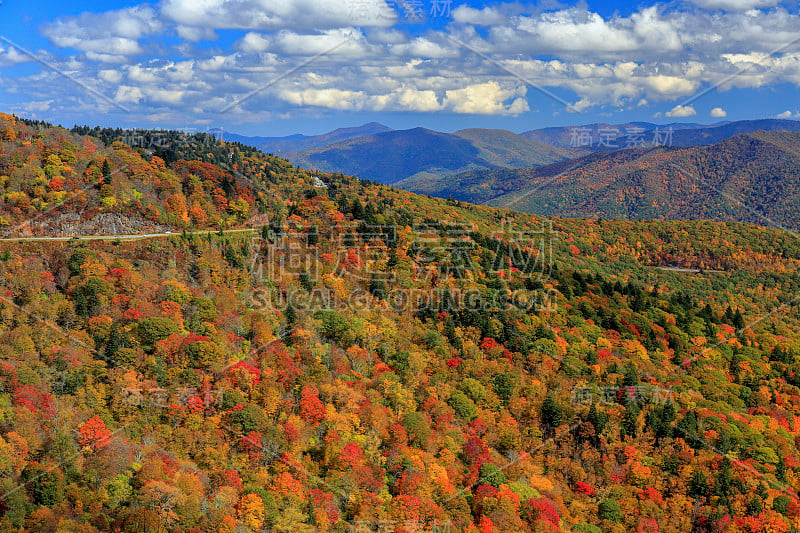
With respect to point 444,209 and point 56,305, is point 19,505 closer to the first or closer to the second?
point 56,305

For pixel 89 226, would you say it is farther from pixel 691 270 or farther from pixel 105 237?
pixel 691 270

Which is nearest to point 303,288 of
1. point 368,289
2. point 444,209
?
point 368,289

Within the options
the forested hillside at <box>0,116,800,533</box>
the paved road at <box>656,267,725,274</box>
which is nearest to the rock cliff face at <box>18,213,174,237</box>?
the forested hillside at <box>0,116,800,533</box>

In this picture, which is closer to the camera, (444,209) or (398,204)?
(398,204)

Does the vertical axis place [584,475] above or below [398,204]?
below

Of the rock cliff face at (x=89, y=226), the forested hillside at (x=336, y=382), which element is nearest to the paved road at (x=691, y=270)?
the forested hillside at (x=336, y=382)

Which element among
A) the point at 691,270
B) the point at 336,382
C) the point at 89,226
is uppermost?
the point at 89,226

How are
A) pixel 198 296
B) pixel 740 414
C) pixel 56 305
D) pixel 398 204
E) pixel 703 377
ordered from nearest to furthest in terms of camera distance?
pixel 56 305
pixel 198 296
pixel 740 414
pixel 703 377
pixel 398 204

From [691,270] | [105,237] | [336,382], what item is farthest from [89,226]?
[691,270]

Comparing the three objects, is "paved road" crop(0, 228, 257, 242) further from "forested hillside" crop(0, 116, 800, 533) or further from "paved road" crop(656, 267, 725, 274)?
"paved road" crop(656, 267, 725, 274)
